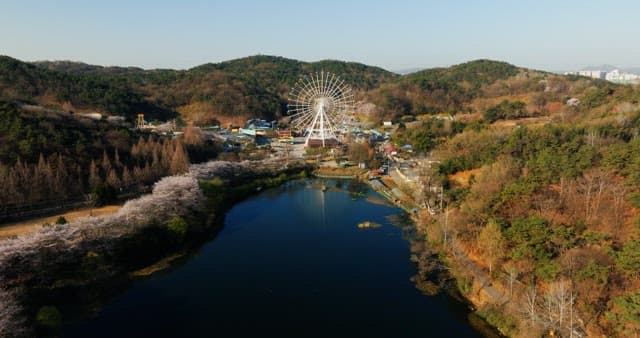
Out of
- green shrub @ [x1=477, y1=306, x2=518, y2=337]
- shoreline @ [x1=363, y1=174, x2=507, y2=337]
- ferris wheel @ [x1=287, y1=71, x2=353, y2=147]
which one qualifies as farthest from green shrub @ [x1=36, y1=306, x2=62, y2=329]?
ferris wheel @ [x1=287, y1=71, x2=353, y2=147]

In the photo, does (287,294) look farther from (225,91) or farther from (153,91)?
(153,91)

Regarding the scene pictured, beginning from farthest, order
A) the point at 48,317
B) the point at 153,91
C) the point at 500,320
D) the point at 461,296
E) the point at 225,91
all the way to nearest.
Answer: the point at 153,91
the point at 225,91
the point at 461,296
the point at 500,320
the point at 48,317

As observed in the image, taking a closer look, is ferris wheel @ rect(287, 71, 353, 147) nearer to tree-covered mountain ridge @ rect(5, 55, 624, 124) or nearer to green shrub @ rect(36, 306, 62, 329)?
tree-covered mountain ridge @ rect(5, 55, 624, 124)

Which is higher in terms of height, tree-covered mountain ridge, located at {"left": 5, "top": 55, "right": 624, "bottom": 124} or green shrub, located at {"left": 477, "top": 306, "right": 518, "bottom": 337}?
tree-covered mountain ridge, located at {"left": 5, "top": 55, "right": 624, "bottom": 124}

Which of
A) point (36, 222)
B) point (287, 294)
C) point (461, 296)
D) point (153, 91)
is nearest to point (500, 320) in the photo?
point (461, 296)

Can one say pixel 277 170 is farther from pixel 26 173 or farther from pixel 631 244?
pixel 631 244

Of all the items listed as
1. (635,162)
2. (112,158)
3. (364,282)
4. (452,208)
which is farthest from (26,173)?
(635,162)
